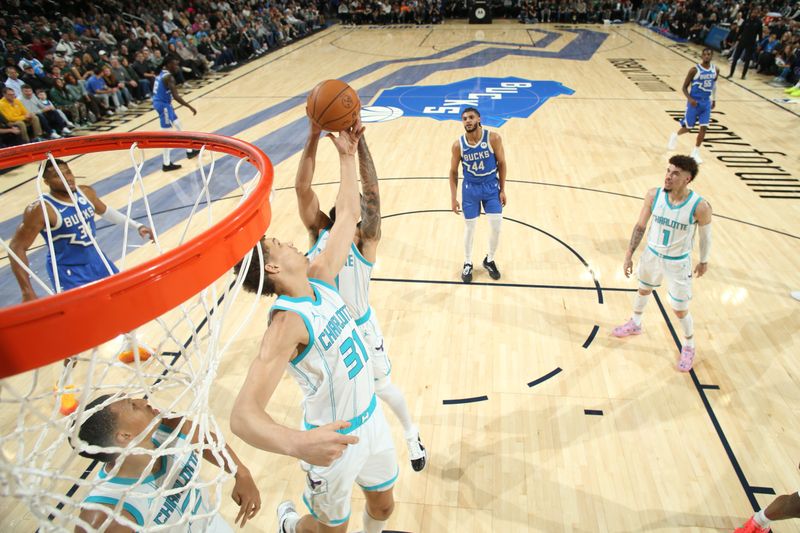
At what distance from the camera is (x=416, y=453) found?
321cm

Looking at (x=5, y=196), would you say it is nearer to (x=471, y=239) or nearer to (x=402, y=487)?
(x=471, y=239)

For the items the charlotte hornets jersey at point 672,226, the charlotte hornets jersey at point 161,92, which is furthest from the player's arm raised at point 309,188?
the charlotte hornets jersey at point 161,92

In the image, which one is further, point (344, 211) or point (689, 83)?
point (689, 83)

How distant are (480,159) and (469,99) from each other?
23.3 feet

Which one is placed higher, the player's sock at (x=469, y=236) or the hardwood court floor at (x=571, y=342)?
the player's sock at (x=469, y=236)

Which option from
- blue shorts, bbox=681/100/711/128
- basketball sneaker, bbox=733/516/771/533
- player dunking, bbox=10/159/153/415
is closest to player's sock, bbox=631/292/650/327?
basketball sneaker, bbox=733/516/771/533

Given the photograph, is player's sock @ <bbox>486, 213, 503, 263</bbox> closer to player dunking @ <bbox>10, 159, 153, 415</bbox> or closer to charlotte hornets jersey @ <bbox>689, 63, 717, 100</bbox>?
player dunking @ <bbox>10, 159, 153, 415</bbox>

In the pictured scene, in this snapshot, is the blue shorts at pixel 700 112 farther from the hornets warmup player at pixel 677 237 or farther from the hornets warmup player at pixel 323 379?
the hornets warmup player at pixel 323 379

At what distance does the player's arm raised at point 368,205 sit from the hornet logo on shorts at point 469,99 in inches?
284

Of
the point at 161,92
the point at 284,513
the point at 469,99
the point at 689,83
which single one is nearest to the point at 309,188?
the point at 284,513

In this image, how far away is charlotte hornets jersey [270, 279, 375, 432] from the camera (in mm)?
1934

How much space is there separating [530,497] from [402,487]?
30.9 inches

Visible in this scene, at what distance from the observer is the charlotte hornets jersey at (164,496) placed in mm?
1689

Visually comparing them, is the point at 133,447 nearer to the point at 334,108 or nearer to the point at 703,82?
the point at 334,108
